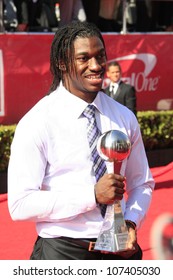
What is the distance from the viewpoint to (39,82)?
9719 mm

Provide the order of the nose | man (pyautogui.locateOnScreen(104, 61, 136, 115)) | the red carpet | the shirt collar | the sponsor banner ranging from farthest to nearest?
1. the sponsor banner
2. man (pyautogui.locateOnScreen(104, 61, 136, 115))
3. the red carpet
4. the shirt collar
5. the nose

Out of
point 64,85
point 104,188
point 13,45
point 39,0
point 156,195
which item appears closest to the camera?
point 104,188

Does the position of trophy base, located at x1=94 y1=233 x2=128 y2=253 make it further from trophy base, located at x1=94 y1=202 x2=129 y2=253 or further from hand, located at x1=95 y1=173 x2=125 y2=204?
hand, located at x1=95 y1=173 x2=125 y2=204

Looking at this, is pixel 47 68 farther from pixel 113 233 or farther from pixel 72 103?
pixel 113 233

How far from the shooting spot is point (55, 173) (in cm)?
277

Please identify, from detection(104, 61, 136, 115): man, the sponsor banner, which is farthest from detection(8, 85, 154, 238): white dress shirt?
the sponsor banner

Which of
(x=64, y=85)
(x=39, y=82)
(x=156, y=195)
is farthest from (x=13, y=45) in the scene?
(x=64, y=85)

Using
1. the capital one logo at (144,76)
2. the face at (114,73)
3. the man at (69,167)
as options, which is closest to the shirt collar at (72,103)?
the man at (69,167)

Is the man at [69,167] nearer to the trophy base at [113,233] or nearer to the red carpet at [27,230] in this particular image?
the trophy base at [113,233]

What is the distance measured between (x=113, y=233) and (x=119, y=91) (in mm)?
6419

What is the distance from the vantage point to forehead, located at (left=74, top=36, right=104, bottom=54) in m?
2.77

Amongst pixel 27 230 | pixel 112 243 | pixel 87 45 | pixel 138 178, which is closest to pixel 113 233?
pixel 112 243

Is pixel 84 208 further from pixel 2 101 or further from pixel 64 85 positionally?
pixel 2 101

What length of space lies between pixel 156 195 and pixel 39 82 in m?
2.49
